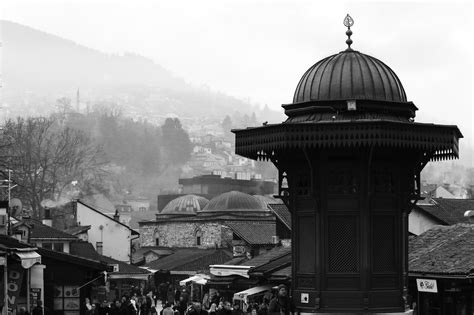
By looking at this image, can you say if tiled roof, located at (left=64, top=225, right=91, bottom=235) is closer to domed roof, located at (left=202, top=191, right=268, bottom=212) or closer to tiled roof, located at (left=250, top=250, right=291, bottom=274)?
domed roof, located at (left=202, top=191, right=268, bottom=212)

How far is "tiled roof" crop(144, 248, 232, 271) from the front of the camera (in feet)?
220

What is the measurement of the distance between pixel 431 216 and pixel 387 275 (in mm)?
26914

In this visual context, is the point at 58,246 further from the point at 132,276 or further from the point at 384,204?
the point at 384,204

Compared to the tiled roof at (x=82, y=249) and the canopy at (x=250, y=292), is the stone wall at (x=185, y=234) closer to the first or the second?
the tiled roof at (x=82, y=249)

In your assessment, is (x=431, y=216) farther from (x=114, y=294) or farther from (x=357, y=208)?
(x=357, y=208)

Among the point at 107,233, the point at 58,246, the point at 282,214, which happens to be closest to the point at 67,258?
the point at 282,214

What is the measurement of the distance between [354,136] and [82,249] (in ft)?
133

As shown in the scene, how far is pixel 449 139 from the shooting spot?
20219 millimetres

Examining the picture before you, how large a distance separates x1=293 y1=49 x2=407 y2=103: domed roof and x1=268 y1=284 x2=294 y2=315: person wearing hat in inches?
138

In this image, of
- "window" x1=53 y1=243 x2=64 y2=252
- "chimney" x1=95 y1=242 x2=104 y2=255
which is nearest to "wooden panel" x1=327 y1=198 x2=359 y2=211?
"window" x1=53 y1=243 x2=64 y2=252

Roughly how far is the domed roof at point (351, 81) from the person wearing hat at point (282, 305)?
3.50m

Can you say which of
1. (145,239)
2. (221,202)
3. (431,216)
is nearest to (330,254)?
(431,216)

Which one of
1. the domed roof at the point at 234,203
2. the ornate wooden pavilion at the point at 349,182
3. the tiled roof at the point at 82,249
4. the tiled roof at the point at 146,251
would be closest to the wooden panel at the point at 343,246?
the ornate wooden pavilion at the point at 349,182

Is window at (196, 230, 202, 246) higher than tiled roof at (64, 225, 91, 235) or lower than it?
lower
